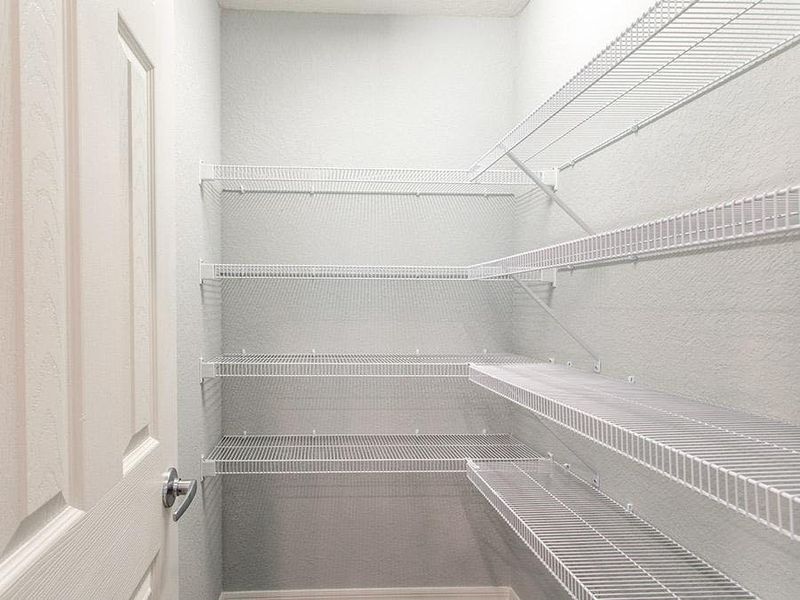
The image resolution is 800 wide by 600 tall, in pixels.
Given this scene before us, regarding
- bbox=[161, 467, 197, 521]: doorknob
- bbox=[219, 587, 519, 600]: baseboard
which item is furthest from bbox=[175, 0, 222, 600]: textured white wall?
bbox=[161, 467, 197, 521]: doorknob

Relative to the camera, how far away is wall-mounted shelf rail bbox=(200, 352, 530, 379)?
2141 millimetres

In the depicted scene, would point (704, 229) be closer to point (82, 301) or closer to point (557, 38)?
point (82, 301)

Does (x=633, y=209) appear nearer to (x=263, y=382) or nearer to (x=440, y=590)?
(x=263, y=382)

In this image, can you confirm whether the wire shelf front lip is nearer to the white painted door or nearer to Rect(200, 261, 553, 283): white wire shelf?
Rect(200, 261, 553, 283): white wire shelf

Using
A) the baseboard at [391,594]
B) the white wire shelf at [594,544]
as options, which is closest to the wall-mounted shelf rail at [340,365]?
the white wire shelf at [594,544]

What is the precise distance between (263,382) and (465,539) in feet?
3.20

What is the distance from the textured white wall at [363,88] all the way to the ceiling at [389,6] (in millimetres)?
28

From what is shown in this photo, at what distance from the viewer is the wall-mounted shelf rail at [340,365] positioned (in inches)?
84.3

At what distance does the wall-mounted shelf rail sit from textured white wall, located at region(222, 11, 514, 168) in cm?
73

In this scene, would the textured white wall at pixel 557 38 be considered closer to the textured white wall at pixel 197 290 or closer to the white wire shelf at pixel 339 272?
the white wire shelf at pixel 339 272

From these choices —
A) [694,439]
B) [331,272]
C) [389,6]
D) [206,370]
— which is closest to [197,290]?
[206,370]

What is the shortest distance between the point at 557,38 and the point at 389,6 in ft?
2.22

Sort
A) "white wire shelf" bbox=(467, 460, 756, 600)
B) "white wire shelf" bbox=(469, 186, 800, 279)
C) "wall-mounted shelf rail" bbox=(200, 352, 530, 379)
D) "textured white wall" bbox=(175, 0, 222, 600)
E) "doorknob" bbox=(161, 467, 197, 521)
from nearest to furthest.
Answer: "white wire shelf" bbox=(469, 186, 800, 279) → "doorknob" bbox=(161, 467, 197, 521) → "white wire shelf" bbox=(467, 460, 756, 600) → "textured white wall" bbox=(175, 0, 222, 600) → "wall-mounted shelf rail" bbox=(200, 352, 530, 379)

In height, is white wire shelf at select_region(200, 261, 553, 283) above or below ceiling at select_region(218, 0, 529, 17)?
below
